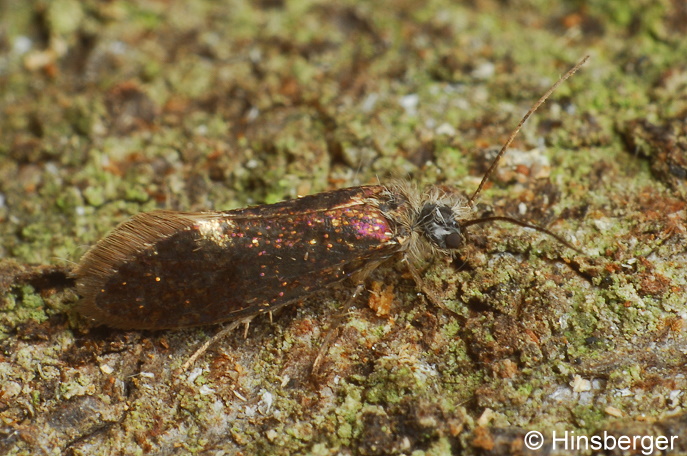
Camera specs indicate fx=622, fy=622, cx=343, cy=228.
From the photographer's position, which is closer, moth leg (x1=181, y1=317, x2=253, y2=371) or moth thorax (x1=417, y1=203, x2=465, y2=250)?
moth leg (x1=181, y1=317, x2=253, y2=371)

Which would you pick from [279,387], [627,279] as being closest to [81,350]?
[279,387]

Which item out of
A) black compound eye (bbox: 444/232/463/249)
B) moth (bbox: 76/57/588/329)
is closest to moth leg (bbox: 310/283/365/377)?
moth (bbox: 76/57/588/329)

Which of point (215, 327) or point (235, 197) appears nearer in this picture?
point (215, 327)

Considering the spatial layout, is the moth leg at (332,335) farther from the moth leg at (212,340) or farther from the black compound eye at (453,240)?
the black compound eye at (453,240)

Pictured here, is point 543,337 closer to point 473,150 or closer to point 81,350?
point 473,150

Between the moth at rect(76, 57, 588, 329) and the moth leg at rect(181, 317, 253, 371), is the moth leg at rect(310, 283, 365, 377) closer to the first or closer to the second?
the moth at rect(76, 57, 588, 329)

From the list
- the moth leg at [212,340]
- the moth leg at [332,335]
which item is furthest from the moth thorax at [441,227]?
the moth leg at [212,340]

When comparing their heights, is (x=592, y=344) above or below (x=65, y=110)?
below
